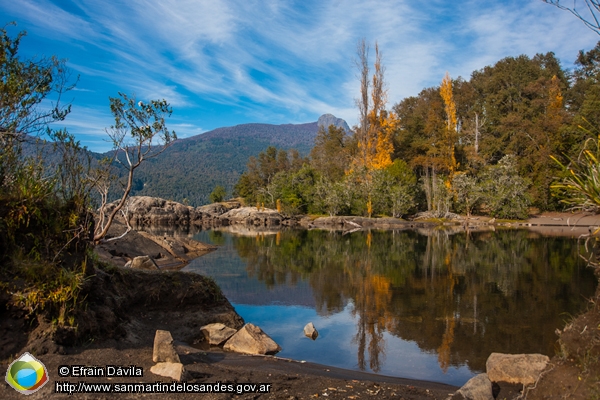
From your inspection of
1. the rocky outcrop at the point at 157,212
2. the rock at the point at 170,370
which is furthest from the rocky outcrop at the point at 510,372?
the rocky outcrop at the point at 157,212

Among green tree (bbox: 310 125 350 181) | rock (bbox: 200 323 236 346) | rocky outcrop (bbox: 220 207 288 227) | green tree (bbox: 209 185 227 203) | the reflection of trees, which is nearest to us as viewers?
rock (bbox: 200 323 236 346)

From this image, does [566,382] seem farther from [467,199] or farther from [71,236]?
[467,199]

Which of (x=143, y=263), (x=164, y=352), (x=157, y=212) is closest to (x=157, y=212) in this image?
(x=157, y=212)

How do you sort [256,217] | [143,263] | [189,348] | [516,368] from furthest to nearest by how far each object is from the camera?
[256,217] → [143,263] → [189,348] → [516,368]

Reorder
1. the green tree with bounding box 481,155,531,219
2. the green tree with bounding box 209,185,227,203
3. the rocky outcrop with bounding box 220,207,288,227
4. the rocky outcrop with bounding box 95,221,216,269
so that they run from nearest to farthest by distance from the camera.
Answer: the rocky outcrop with bounding box 95,221,216,269 < the green tree with bounding box 481,155,531,219 < the rocky outcrop with bounding box 220,207,288,227 < the green tree with bounding box 209,185,227,203

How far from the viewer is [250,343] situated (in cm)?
762

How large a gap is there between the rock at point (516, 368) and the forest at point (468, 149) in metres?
39.5

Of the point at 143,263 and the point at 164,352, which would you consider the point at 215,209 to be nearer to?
the point at 143,263

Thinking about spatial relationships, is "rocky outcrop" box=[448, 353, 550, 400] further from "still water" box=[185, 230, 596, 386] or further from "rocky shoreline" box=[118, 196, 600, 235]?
"rocky shoreline" box=[118, 196, 600, 235]

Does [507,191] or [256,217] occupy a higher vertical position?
[507,191]

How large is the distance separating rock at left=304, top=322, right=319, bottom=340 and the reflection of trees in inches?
36.3

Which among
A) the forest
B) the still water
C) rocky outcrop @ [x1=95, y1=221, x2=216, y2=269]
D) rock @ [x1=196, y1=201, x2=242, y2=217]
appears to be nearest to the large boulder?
rock @ [x1=196, y1=201, x2=242, y2=217]

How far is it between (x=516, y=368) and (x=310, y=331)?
4.19 meters

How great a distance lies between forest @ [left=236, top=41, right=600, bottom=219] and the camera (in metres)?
44.2
